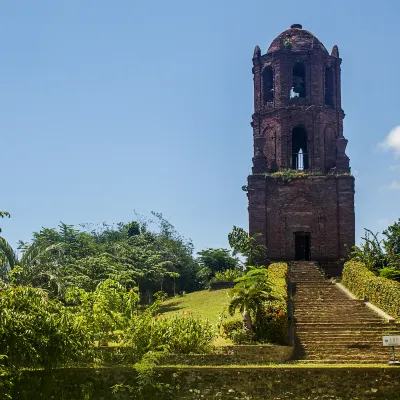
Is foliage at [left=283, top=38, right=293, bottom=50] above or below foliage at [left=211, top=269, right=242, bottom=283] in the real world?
above

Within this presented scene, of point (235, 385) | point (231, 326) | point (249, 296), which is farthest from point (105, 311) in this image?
point (249, 296)

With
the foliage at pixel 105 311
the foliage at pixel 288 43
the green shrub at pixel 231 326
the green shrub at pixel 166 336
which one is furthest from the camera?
the foliage at pixel 288 43

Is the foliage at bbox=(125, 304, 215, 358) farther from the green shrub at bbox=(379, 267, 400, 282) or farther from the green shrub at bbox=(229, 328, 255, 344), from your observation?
the green shrub at bbox=(379, 267, 400, 282)

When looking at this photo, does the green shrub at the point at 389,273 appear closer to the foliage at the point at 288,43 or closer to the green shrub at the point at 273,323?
the green shrub at the point at 273,323

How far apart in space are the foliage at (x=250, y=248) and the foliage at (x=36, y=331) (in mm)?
17641

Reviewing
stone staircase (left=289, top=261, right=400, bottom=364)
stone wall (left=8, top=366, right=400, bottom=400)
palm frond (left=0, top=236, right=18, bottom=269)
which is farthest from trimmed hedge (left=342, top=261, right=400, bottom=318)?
palm frond (left=0, top=236, right=18, bottom=269)

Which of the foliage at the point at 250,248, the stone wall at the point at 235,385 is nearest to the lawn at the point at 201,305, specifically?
the foliage at the point at 250,248

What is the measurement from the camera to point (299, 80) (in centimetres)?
3716

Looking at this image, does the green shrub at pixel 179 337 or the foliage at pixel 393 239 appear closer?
the green shrub at pixel 179 337

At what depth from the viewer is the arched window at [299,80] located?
121 feet

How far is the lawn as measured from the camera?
1057 inches

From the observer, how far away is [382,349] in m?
21.2

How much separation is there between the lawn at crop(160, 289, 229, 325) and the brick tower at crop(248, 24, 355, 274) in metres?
4.26

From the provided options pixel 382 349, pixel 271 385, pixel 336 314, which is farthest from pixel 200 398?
pixel 336 314
